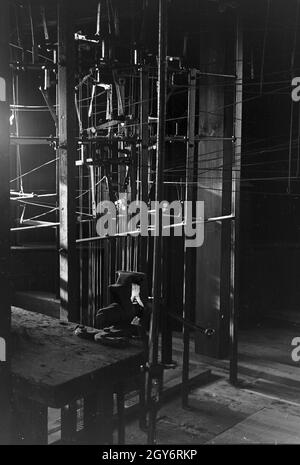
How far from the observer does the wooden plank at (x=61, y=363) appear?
97.8 inches

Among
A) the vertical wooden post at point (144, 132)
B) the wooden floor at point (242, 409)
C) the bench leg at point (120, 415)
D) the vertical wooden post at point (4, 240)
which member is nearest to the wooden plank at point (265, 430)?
the wooden floor at point (242, 409)

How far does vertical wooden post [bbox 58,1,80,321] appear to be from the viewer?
4168mm

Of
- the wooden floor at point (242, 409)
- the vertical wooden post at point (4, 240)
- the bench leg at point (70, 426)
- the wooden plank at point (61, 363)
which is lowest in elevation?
the wooden floor at point (242, 409)

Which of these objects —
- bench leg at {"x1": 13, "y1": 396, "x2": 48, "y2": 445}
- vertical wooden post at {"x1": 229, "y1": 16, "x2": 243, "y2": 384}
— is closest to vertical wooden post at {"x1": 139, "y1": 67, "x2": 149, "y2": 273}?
vertical wooden post at {"x1": 229, "y1": 16, "x2": 243, "y2": 384}

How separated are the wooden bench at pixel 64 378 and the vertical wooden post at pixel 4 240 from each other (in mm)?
192

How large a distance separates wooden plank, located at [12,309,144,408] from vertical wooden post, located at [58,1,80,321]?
969 millimetres

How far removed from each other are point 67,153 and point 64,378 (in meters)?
2.22

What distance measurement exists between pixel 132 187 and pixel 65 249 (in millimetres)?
1173

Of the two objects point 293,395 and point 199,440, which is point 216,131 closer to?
point 293,395

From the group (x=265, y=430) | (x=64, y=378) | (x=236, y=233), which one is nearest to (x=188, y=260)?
(x=236, y=233)

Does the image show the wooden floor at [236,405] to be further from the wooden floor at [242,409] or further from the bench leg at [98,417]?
the bench leg at [98,417]

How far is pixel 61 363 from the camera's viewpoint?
2.72 metres

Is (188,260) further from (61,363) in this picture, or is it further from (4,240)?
(4,240)

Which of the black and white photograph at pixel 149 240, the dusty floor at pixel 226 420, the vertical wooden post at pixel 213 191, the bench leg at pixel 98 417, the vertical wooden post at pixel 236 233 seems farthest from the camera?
the vertical wooden post at pixel 213 191
